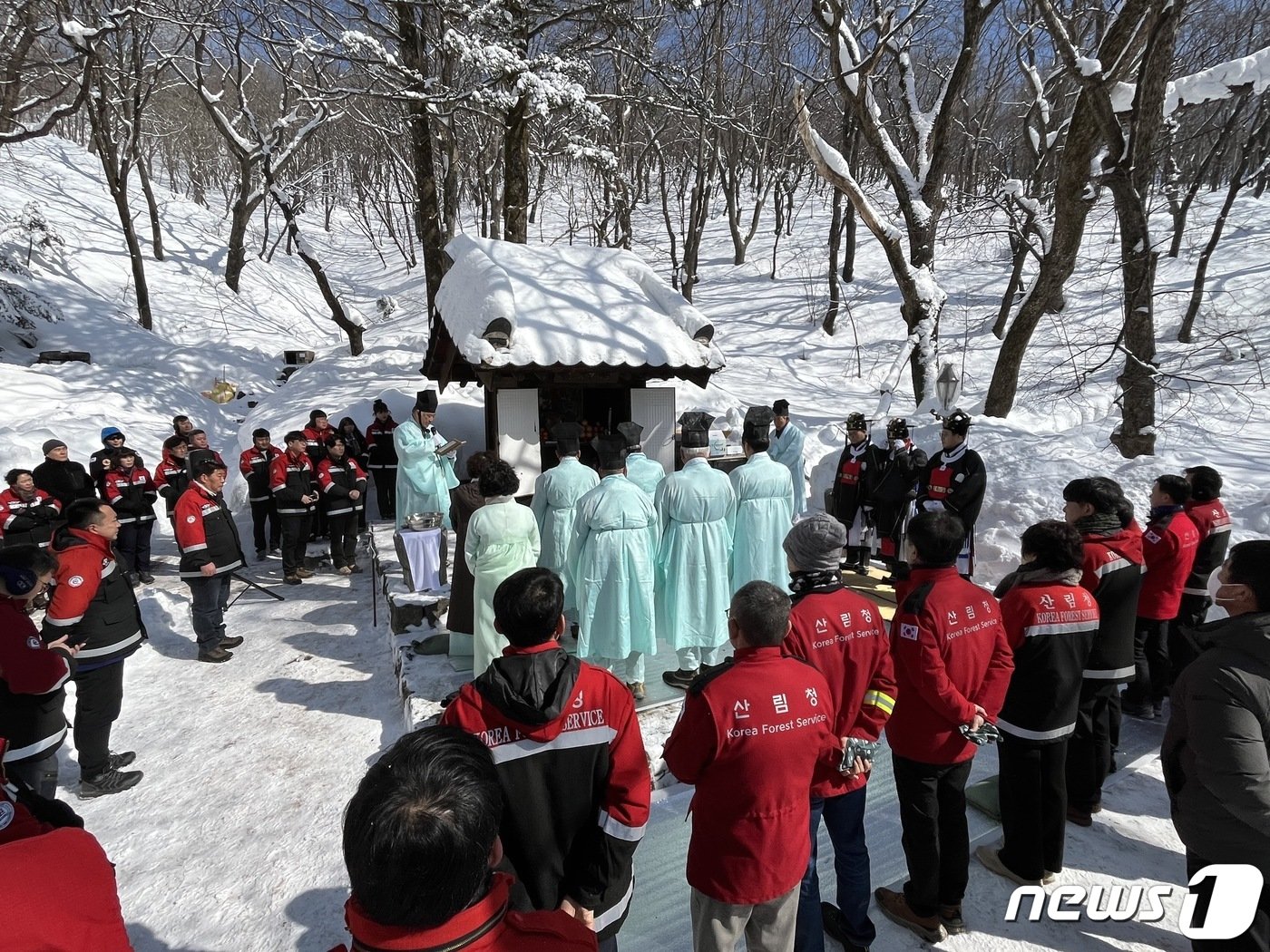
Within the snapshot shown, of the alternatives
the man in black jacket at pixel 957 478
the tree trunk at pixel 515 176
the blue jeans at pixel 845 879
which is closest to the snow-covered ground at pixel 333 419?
the blue jeans at pixel 845 879

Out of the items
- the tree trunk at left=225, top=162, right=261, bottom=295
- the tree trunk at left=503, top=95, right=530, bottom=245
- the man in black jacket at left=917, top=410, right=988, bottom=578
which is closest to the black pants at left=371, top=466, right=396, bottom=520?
the tree trunk at left=503, top=95, right=530, bottom=245

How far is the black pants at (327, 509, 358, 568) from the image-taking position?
7805 millimetres

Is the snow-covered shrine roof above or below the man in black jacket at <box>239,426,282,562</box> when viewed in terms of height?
above

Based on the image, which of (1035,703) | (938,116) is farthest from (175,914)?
(938,116)

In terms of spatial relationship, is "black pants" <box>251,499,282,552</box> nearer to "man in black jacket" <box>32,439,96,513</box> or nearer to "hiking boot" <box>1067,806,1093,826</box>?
"man in black jacket" <box>32,439,96,513</box>

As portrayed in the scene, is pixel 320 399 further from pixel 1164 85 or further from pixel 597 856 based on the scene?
pixel 1164 85

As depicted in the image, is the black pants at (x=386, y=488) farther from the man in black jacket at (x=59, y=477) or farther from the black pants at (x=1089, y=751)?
the black pants at (x=1089, y=751)

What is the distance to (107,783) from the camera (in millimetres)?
4016

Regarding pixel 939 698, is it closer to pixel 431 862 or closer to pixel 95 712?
pixel 431 862

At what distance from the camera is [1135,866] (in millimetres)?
3174

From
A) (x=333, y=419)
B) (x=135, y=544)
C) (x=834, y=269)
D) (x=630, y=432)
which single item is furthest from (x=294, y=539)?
(x=834, y=269)

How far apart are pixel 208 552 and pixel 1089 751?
633 cm

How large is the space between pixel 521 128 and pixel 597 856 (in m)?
12.6

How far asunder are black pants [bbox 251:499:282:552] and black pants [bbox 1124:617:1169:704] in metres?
8.37
